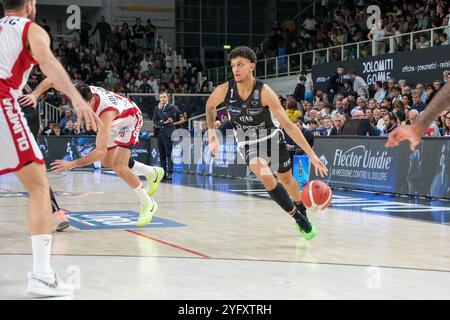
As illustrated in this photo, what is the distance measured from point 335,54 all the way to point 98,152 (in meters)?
16.7

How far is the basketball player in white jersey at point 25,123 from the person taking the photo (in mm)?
4875

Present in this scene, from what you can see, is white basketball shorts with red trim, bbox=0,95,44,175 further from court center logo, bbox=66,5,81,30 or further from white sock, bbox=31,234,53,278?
court center logo, bbox=66,5,81,30

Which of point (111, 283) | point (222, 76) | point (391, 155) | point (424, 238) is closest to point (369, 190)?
point (391, 155)

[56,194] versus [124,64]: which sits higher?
[124,64]

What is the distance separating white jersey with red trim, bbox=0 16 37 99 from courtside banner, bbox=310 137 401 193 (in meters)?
9.41

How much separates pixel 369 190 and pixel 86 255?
8403mm

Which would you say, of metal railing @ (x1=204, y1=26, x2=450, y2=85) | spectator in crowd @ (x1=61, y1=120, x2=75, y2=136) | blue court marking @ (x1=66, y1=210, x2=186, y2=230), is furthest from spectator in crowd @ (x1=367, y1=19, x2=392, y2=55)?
blue court marking @ (x1=66, y1=210, x2=186, y2=230)

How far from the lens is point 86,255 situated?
680 cm

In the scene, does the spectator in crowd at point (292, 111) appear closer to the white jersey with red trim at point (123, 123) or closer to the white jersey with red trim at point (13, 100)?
the white jersey with red trim at point (123, 123)

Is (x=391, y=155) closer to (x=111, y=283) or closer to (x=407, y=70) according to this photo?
(x=407, y=70)

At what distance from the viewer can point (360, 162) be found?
1434 centimetres

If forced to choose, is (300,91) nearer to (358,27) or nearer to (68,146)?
(358,27)

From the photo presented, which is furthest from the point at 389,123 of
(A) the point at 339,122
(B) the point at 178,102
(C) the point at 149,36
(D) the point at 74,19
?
(D) the point at 74,19

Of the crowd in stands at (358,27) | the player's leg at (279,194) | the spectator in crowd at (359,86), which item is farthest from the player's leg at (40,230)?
the spectator in crowd at (359,86)
